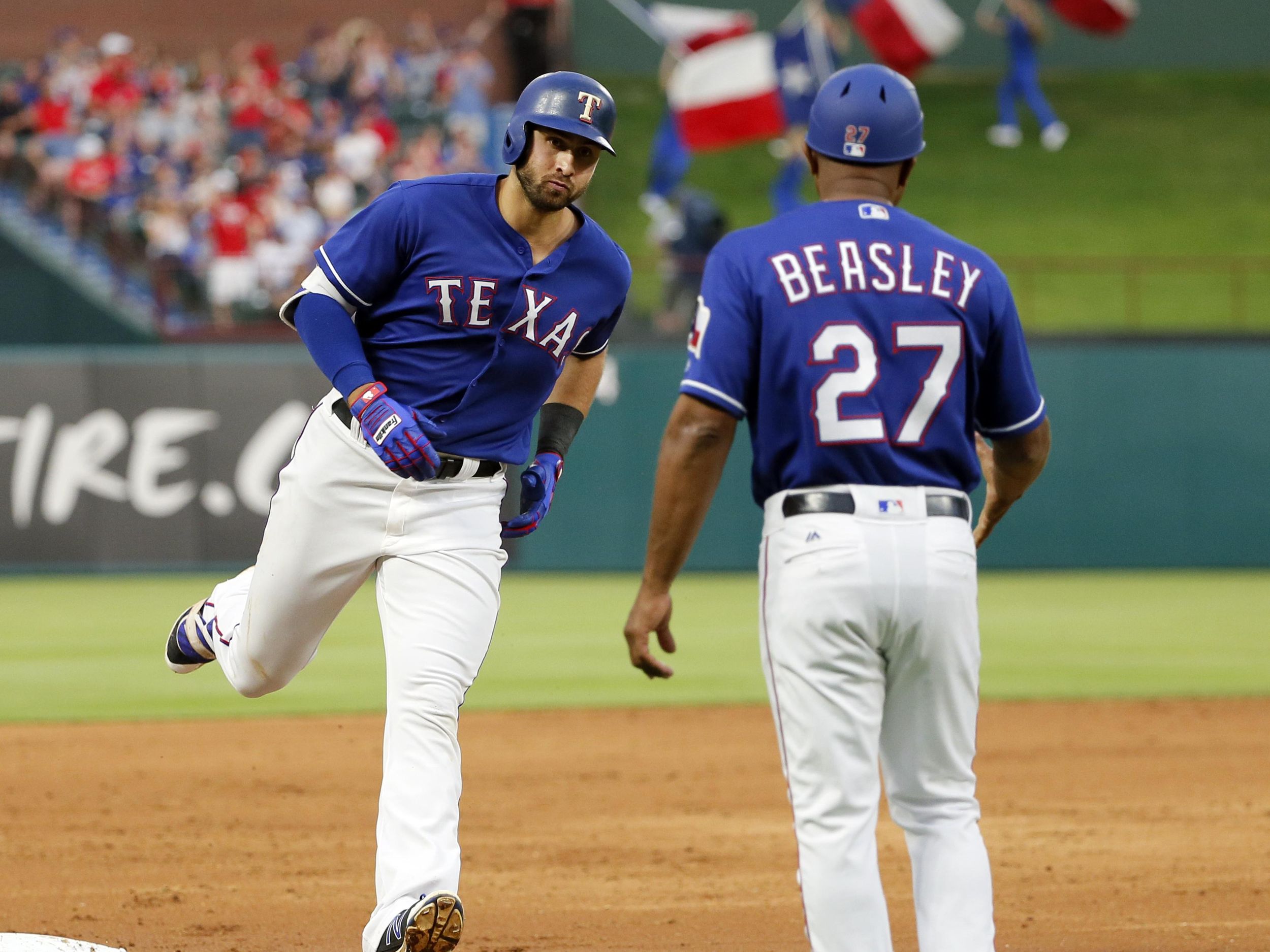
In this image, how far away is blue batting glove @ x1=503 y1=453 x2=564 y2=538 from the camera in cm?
496

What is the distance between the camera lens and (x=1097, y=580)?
1534 centimetres

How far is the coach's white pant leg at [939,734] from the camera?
3.54m

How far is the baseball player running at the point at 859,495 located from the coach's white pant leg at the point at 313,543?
45.4 inches

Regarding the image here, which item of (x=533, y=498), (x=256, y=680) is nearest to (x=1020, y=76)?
(x=533, y=498)

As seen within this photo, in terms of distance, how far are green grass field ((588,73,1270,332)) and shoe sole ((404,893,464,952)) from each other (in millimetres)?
20304

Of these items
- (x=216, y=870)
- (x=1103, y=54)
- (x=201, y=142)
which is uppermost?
(x=1103, y=54)

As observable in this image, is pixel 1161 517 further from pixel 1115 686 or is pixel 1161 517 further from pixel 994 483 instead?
pixel 994 483

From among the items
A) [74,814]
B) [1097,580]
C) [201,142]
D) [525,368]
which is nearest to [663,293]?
[1097,580]

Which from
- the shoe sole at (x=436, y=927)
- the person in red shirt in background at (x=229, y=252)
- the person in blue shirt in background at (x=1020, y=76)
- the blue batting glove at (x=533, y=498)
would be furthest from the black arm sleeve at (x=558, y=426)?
the person in blue shirt in background at (x=1020, y=76)

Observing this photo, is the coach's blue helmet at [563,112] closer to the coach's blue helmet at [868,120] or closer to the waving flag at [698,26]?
the coach's blue helmet at [868,120]

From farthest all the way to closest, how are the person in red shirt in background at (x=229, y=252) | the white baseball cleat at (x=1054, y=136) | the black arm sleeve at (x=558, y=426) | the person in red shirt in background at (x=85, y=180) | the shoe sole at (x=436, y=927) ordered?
the white baseball cleat at (x=1054, y=136)
the person in red shirt in background at (x=85, y=180)
the person in red shirt in background at (x=229, y=252)
the black arm sleeve at (x=558, y=426)
the shoe sole at (x=436, y=927)

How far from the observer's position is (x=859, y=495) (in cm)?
355

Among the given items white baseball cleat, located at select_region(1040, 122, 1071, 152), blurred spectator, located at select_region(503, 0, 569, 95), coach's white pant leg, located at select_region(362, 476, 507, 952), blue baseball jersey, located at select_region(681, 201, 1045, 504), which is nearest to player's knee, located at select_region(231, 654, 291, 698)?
coach's white pant leg, located at select_region(362, 476, 507, 952)

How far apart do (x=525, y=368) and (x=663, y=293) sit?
12580mm
